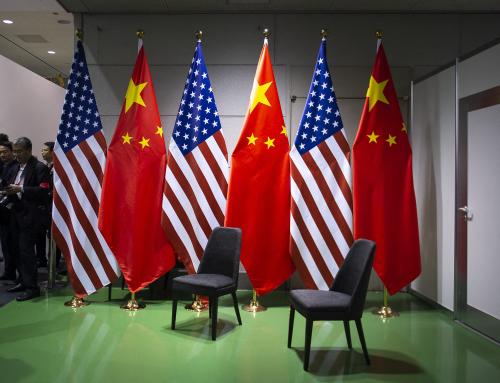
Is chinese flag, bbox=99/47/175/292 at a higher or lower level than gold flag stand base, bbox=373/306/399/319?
higher

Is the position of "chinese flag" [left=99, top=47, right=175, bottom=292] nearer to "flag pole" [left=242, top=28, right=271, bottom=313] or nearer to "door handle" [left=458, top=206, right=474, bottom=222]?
"flag pole" [left=242, top=28, right=271, bottom=313]

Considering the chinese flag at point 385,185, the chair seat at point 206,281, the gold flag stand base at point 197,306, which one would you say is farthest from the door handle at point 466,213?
the gold flag stand base at point 197,306

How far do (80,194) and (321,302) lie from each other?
271cm

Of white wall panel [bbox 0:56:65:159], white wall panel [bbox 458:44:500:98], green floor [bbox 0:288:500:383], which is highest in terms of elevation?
white wall panel [bbox 0:56:65:159]

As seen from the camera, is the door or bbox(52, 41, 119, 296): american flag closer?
the door

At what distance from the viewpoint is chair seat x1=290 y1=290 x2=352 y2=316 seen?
122 inches

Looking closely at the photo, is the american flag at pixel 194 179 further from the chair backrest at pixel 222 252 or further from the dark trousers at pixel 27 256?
the dark trousers at pixel 27 256

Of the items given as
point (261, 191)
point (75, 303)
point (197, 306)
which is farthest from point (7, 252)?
point (261, 191)

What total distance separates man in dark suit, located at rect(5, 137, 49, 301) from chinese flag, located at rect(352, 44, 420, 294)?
319 centimetres

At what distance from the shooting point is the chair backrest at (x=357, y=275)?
3.14 meters

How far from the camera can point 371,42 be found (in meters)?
5.39

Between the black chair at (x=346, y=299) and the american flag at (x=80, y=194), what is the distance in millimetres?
2216

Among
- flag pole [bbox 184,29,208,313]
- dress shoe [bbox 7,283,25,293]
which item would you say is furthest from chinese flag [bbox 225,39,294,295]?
dress shoe [bbox 7,283,25,293]

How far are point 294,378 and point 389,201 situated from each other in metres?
2.16
